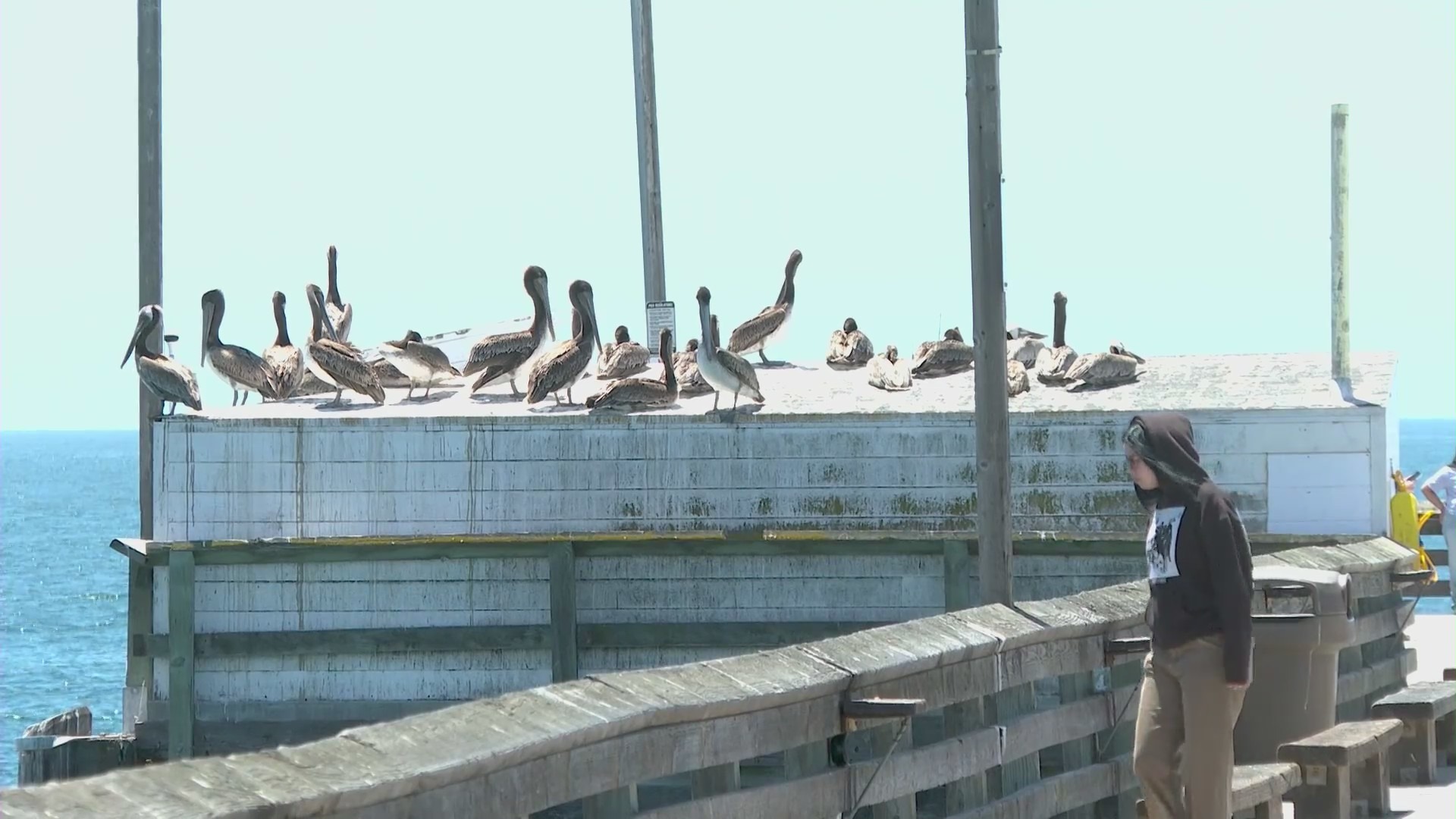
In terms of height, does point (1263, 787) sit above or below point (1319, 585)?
below

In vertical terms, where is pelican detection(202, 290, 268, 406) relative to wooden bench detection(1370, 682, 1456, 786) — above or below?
above

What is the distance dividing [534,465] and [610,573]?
1323 mm

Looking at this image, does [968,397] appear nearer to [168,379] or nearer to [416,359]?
[416,359]

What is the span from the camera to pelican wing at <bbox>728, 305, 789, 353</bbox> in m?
23.9

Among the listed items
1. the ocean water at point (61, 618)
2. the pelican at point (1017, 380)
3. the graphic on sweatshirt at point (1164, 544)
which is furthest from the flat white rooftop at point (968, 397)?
the ocean water at point (61, 618)

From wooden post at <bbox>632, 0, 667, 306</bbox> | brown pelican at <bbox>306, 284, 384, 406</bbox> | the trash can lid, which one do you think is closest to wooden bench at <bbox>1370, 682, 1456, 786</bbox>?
the trash can lid

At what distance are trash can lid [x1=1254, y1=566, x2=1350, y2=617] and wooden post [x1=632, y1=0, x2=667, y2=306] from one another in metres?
17.4

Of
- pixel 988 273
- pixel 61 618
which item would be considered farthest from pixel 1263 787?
pixel 61 618

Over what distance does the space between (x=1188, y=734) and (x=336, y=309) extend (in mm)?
21881

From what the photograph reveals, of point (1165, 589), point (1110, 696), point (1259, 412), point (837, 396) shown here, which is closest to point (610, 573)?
point (837, 396)

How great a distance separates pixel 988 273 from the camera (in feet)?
34.7

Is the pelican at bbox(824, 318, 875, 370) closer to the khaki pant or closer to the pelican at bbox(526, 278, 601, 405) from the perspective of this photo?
the pelican at bbox(526, 278, 601, 405)

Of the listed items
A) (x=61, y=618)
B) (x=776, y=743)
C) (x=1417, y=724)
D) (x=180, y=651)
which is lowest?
(x=61, y=618)

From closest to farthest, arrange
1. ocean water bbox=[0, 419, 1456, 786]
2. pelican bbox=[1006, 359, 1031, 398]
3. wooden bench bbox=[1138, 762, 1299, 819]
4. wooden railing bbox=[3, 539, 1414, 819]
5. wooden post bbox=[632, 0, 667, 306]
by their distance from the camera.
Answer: wooden railing bbox=[3, 539, 1414, 819] → wooden bench bbox=[1138, 762, 1299, 819] → pelican bbox=[1006, 359, 1031, 398] → wooden post bbox=[632, 0, 667, 306] → ocean water bbox=[0, 419, 1456, 786]
